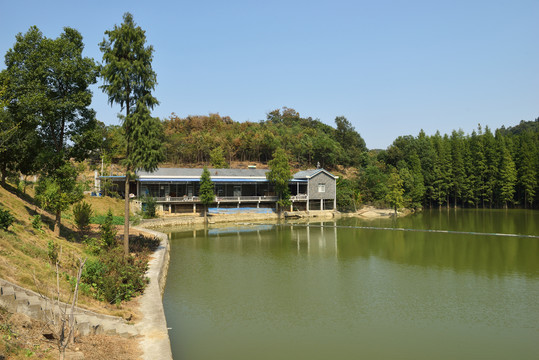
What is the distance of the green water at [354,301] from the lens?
983 centimetres

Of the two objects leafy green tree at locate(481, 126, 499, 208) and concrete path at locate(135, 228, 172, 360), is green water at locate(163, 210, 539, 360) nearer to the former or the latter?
concrete path at locate(135, 228, 172, 360)

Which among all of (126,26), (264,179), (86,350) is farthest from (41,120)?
(264,179)

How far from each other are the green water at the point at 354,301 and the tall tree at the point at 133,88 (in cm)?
555

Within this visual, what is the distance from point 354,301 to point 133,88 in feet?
41.8

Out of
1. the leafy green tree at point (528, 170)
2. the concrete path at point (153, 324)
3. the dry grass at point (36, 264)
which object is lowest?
the concrete path at point (153, 324)

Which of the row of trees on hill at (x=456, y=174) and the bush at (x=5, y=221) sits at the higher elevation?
the row of trees on hill at (x=456, y=174)

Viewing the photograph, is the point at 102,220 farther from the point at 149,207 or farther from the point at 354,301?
the point at 354,301

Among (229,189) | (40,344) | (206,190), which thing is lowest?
(40,344)

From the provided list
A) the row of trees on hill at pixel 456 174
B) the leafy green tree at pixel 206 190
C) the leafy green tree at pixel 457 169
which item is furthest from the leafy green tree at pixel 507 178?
the leafy green tree at pixel 206 190

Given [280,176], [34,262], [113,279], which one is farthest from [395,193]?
[34,262]

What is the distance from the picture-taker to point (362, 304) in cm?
1298

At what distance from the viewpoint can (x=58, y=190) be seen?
55.1 feet

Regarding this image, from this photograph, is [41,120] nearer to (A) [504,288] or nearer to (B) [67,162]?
(B) [67,162]

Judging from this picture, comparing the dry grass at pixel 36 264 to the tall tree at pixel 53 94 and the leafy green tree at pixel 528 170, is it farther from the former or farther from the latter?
the leafy green tree at pixel 528 170
